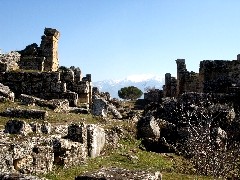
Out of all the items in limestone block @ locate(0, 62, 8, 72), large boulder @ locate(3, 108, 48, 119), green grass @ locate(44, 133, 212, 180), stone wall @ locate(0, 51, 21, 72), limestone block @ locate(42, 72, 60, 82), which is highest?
stone wall @ locate(0, 51, 21, 72)

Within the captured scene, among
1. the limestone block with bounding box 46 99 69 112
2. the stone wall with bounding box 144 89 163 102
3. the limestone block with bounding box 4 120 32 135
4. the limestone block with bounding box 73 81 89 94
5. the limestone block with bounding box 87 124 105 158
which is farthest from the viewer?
the stone wall with bounding box 144 89 163 102

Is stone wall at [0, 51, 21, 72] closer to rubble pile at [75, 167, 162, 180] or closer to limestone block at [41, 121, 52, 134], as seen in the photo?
limestone block at [41, 121, 52, 134]

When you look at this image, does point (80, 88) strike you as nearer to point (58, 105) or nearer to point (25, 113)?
point (58, 105)

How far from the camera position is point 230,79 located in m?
30.9

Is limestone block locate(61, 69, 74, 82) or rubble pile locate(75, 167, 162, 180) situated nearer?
rubble pile locate(75, 167, 162, 180)

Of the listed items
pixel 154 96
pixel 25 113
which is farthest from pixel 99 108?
pixel 154 96

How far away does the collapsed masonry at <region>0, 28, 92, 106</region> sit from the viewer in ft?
90.5

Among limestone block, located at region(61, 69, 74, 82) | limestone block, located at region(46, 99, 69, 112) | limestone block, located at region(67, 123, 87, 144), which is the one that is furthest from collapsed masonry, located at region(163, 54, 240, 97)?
limestone block, located at region(67, 123, 87, 144)

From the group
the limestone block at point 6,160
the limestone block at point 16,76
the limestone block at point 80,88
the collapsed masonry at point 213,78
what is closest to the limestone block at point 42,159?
the limestone block at point 6,160

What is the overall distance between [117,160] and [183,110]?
8817 millimetres

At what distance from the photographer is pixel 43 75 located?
27.8m

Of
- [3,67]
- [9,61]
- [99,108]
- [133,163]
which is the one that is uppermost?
[9,61]

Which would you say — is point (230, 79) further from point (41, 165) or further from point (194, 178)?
point (41, 165)

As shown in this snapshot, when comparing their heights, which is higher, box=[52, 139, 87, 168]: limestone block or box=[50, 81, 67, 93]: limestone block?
box=[50, 81, 67, 93]: limestone block
